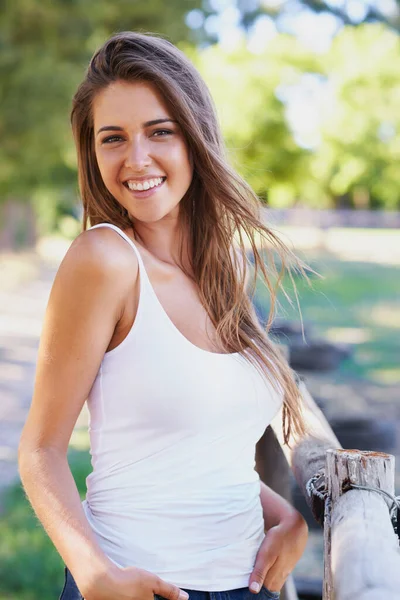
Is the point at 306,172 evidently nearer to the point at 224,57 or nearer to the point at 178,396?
the point at 224,57

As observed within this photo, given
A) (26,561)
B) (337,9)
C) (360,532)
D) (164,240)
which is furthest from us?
(337,9)

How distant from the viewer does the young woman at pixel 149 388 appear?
1546 millimetres

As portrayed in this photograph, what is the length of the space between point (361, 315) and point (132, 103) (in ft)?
50.8

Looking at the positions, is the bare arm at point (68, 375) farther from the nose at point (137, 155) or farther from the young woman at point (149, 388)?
the nose at point (137, 155)

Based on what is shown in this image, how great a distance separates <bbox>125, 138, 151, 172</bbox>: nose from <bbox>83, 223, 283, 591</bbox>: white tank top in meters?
0.19

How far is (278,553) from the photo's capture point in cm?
179

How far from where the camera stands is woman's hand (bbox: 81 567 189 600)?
4.87 feet

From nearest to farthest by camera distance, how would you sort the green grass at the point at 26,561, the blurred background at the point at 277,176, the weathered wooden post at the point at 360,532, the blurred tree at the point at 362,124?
the weathered wooden post at the point at 360,532 < the green grass at the point at 26,561 < the blurred background at the point at 277,176 < the blurred tree at the point at 362,124

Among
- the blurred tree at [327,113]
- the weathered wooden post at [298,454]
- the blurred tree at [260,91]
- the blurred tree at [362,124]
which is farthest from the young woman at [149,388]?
the blurred tree at [362,124]

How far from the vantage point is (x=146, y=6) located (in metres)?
13.8

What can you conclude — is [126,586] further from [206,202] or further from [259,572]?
[206,202]

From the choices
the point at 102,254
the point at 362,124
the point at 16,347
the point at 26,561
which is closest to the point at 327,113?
the point at 362,124

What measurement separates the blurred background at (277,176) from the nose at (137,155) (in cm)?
42

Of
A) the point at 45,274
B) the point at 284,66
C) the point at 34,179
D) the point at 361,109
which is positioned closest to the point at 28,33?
the point at 34,179
